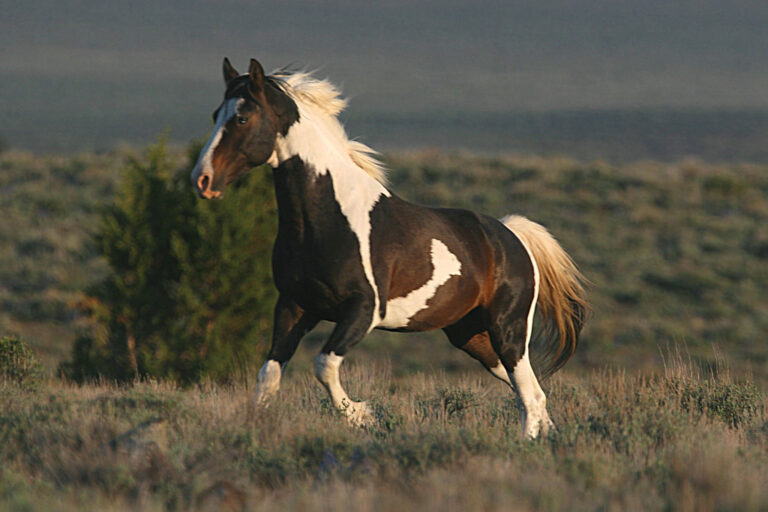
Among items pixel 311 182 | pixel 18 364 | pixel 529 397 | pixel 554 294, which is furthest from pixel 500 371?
pixel 18 364

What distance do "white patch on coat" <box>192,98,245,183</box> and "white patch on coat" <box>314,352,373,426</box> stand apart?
4.76ft

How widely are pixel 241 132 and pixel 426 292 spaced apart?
1.77 metres

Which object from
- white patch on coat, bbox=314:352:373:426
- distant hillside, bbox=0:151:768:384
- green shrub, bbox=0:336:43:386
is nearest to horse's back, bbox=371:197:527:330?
white patch on coat, bbox=314:352:373:426

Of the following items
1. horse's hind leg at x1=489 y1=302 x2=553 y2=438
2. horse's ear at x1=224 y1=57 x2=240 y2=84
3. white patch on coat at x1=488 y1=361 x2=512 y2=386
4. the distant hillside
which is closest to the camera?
horse's ear at x1=224 y1=57 x2=240 y2=84

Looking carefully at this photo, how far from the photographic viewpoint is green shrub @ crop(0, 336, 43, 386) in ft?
30.7

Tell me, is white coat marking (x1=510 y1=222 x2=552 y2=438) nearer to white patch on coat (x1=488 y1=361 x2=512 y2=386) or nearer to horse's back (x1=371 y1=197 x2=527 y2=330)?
white patch on coat (x1=488 y1=361 x2=512 y2=386)

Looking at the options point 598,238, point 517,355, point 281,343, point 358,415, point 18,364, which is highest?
point 281,343

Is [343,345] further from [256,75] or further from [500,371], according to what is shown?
[500,371]

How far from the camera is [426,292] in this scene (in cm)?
679

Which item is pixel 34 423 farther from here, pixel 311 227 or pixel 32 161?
pixel 32 161

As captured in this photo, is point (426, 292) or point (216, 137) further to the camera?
point (426, 292)

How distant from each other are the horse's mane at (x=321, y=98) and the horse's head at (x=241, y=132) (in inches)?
11.6

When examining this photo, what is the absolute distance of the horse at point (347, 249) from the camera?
628 centimetres

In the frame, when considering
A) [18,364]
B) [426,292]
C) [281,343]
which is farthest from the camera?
[18,364]
